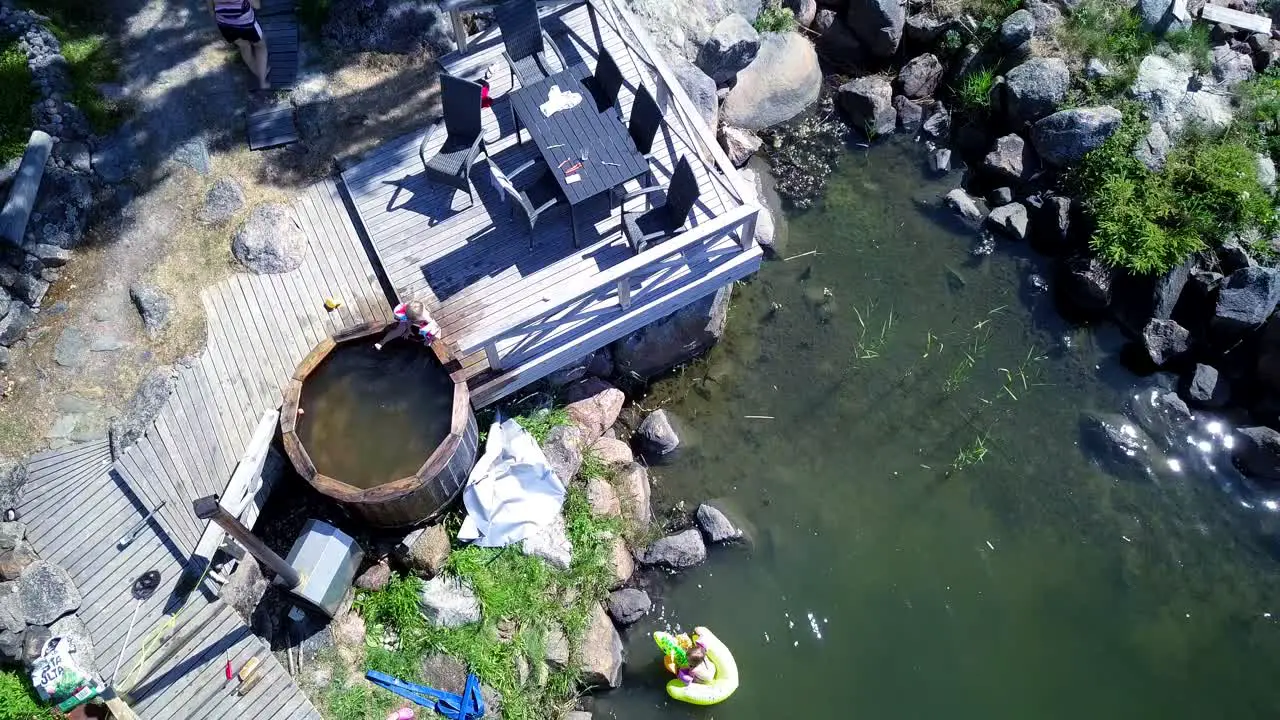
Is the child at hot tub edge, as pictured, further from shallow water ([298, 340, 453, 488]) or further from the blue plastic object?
the blue plastic object

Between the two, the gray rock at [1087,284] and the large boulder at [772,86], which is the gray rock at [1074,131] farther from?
the large boulder at [772,86]

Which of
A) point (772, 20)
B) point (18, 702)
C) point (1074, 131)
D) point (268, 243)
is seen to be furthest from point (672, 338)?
point (18, 702)

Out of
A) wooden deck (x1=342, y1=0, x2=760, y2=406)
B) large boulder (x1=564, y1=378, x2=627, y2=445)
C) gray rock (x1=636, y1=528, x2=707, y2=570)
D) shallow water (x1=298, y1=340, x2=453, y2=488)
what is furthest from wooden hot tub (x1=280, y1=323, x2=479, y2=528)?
gray rock (x1=636, y1=528, x2=707, y2=570)

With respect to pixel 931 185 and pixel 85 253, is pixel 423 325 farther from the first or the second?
pixel 931 185

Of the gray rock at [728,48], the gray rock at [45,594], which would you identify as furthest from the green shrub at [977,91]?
the gray rock at [45,594]

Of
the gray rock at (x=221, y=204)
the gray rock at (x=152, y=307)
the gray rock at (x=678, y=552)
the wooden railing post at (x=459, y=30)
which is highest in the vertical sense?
the wooden railing post at (x=459, y=30)

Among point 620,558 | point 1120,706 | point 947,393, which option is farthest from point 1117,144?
point 620,558
